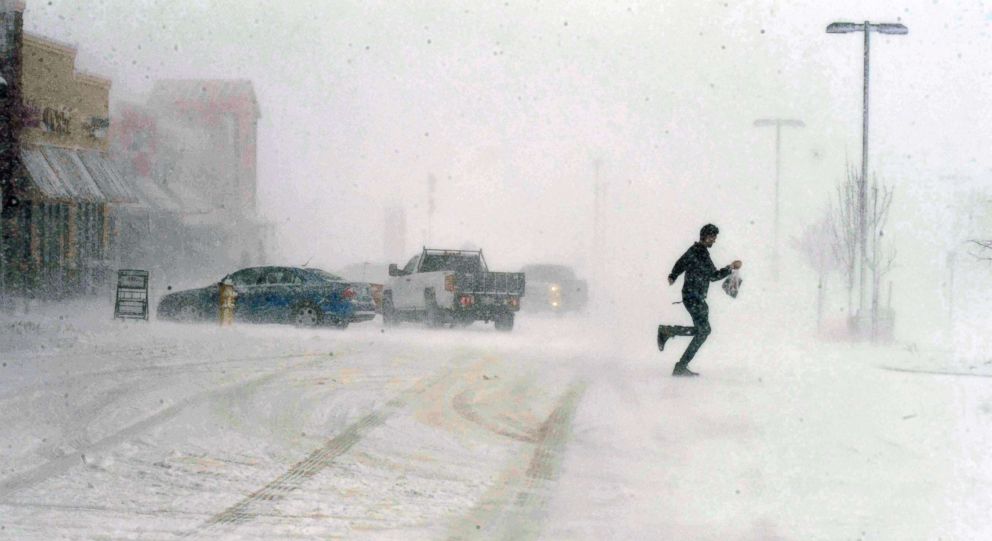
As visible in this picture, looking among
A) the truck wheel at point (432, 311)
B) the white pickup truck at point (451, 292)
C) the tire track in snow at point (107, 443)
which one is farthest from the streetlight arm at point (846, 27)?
the tire track in snow at point (107, 443)

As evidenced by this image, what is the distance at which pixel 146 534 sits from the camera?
6621 mm

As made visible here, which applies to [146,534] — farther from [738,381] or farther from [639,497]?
[738,381]

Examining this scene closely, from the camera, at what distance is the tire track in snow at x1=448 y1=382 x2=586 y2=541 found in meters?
6.78

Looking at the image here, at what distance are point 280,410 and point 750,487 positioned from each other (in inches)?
206

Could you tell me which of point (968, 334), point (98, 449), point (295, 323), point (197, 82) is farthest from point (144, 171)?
point (98, 449)

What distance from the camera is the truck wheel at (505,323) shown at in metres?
27.8

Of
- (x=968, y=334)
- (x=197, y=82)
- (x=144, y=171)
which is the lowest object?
(x=968, y=334)

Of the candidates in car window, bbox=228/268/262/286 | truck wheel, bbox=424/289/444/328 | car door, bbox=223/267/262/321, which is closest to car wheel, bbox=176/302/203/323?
car door, bbox=223/267/262/321

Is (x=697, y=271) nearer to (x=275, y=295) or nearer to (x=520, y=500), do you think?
(x=520, y=500)

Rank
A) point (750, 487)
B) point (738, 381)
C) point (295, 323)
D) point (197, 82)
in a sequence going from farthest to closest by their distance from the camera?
point (197, 82)
point (295, 323)
point (738, 381)
point (750, 487)

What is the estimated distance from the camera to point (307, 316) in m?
26.2

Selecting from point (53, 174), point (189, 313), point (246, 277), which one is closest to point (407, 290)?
point (246, 277)

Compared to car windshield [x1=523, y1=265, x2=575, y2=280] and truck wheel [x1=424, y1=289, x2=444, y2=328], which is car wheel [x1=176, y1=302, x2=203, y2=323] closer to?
truck wheel [x1=424, y1=289, x2=444, y2=328]

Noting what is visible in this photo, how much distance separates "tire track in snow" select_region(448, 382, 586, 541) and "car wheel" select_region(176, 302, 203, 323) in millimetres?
17996
